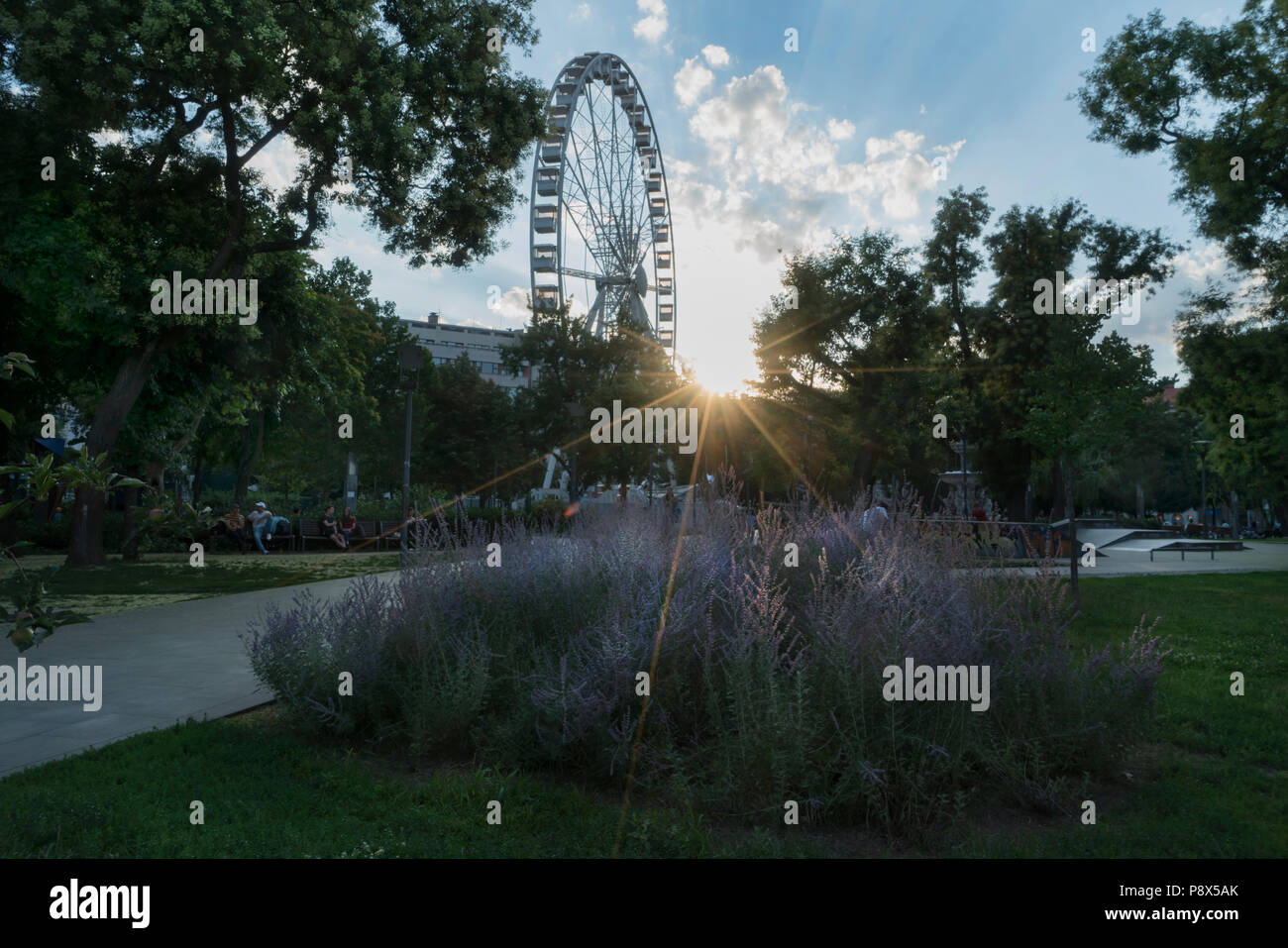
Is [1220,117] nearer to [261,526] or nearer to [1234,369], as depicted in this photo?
[1234,369]

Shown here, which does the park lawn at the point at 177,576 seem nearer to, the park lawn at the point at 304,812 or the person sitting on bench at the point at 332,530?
the person sitting on bench at the point at 332,530

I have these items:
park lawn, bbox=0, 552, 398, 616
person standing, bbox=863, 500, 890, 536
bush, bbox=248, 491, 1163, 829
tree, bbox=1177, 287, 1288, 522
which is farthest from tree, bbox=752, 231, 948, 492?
bush, bbox=248, 491, 1163, 829

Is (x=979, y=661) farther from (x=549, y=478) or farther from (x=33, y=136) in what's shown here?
(x=549, y=478)

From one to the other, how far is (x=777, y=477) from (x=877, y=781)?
3654 centimetres

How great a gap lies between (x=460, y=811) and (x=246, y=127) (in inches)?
701

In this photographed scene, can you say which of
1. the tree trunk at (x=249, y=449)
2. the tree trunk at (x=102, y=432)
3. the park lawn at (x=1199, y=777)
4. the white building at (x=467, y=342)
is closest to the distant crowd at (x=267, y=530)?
the tree trunk at (x=102, y=432)

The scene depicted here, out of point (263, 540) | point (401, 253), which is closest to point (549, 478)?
point (263, 540)

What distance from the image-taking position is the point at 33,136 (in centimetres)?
1723

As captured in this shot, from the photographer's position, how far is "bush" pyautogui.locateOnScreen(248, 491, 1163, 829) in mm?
4352

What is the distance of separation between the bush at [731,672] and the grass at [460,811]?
205mm

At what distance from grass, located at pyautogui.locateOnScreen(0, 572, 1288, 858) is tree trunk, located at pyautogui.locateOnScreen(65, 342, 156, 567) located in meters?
12.8

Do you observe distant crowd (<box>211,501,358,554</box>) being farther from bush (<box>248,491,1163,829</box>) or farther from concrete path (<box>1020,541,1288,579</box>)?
concrete path (<box>1020,541,1288,579</box>)

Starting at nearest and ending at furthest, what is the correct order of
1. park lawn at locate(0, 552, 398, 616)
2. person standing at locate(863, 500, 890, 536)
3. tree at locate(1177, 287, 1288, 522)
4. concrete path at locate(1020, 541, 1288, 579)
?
person standing at locate(863, 500, 890, 536)
park lawn at locate(0, 552, 398, 616)
concrete path at locate(1020, 541, 1288, 579)
tree at locate(1177, 287, 1288, 522)

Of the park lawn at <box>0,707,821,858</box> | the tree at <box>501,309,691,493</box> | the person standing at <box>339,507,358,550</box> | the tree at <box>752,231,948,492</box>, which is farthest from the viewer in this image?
the tree at <box>501,309,691,493</box>
